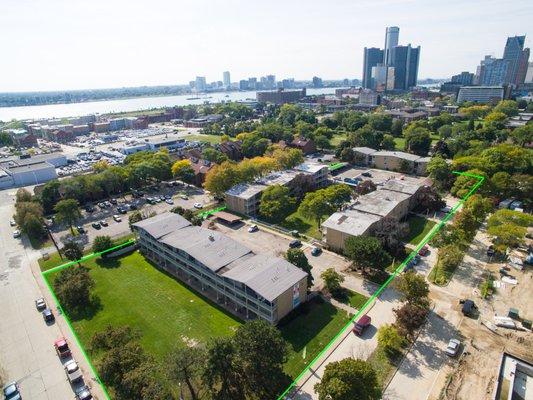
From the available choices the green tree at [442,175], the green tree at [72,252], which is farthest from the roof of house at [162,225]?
the green tree at [442,175]

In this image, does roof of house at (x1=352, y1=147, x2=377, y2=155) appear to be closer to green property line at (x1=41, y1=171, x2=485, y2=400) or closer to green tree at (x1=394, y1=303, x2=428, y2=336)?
green property line at (x1=41, y1=171, x2=485, y2=400)

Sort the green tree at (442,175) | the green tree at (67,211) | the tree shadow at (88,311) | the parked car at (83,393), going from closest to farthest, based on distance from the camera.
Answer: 1. the parked car at (83,393)
2. the tree shadow at (88,311)
3. the green tree at (67,211)
4. the green tree at (442,175)

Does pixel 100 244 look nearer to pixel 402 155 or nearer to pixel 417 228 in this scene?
pixel 417 228

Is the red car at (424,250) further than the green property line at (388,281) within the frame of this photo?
Yes

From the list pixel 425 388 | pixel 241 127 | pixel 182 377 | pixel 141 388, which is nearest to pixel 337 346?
pixel 425 388

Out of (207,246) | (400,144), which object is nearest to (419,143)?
(400,144)

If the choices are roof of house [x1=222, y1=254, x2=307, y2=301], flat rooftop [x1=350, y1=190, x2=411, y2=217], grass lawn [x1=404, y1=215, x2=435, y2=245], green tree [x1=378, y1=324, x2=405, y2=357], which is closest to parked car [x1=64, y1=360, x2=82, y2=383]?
roof of house [x1=222, y1=254, x2=307, y2=301]

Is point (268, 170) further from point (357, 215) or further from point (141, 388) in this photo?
point (141, 388)

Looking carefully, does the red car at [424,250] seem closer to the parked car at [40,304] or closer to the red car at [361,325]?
the red car at [361,325]
